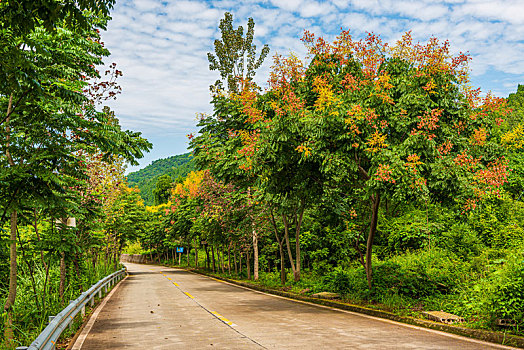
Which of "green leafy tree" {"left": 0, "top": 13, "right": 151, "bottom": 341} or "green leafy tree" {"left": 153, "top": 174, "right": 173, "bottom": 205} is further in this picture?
"green leafy tree" {"left": 153, "top": 174, "right": 173, "bottom": 205}

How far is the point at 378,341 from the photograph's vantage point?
7.92m

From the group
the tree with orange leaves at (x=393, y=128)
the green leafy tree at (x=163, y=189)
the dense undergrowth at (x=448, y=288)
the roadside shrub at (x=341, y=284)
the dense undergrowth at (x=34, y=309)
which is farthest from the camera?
the green leafy tree at (x=163, y=189)

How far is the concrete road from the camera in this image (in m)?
7.78

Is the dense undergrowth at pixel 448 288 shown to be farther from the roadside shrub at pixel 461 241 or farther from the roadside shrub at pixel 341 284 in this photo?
the roadside shrub at pixel 461 241

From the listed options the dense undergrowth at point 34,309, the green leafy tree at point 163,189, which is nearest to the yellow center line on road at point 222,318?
the dense undergrowth at point 34,309

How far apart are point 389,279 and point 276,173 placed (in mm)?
4837

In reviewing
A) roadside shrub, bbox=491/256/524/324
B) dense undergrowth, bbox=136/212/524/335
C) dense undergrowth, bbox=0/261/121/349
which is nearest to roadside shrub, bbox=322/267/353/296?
dense undergrowth, bbox=136/212/524/335

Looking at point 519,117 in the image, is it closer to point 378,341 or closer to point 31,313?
point 378,341

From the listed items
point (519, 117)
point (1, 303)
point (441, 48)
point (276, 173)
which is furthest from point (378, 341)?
point (519, 117)

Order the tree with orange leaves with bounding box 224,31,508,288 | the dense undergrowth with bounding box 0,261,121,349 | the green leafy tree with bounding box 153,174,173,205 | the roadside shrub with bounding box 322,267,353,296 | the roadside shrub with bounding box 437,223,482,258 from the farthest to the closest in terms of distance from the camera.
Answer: the green leafy tree with bounding box 153,174,173,205 < the roadside shrub with bounding box 437,223,482,258 < the roadside shrub with bounding box 322,267,353,296 < the tree with orange leaves with bounding box 224,31,508,288 < the dense undergrowth with bounding box 0,261,121,349

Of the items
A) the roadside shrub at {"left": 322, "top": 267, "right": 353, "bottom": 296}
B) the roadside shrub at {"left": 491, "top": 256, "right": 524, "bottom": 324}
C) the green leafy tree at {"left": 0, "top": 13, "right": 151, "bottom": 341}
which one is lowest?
the roadside shrub at {"left": 322, "top": 267, "right": 353, "bottom": 296}

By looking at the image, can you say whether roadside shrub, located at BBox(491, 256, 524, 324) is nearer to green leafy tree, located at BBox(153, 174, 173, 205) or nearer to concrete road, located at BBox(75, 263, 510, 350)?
concrete road, located at BBox(75, 263, 510, 350)

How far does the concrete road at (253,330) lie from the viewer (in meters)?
7.78

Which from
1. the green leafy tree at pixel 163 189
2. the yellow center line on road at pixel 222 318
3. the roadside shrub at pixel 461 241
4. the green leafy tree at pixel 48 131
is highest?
the green leafy tree at pixel 163 189
